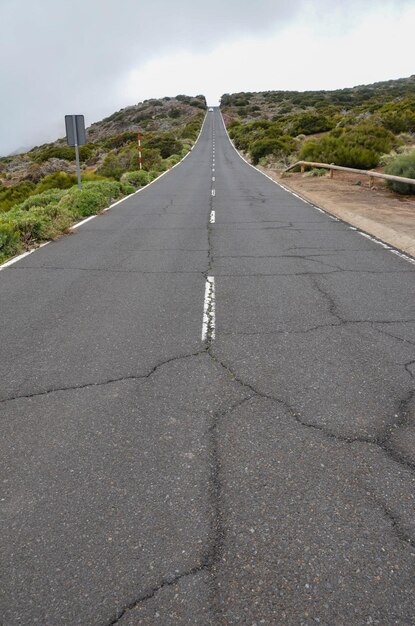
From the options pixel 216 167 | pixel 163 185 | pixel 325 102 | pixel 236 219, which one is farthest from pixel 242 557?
pixel 325 102

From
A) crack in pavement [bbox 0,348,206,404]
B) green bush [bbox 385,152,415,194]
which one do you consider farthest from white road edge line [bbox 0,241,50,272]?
green bush [bbox 385,152,415,194]

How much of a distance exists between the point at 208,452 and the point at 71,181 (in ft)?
81.4

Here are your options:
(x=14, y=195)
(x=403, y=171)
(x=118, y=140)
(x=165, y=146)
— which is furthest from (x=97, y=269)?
(x=118, y=140)

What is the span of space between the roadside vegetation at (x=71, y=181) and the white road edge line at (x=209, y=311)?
15.1ft

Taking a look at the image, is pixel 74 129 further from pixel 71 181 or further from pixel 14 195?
pixel 14 195

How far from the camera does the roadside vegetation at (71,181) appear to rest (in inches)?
418

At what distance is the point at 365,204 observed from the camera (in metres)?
15.0

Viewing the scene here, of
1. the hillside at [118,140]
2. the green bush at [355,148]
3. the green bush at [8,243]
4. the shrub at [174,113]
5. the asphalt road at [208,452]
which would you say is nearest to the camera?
the asphalt road at [208,452]

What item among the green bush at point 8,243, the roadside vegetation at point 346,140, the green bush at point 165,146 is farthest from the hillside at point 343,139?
the green bush at point 8,243

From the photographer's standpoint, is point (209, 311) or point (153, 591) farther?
point (209, 311)

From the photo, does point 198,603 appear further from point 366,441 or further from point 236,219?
point 236,219

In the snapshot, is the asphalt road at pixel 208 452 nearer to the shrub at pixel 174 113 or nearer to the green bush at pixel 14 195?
the green bush at pixel 14 195

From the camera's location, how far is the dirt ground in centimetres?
1070

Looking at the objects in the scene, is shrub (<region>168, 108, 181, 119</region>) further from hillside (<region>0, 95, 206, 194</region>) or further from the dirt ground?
the dirt ground
